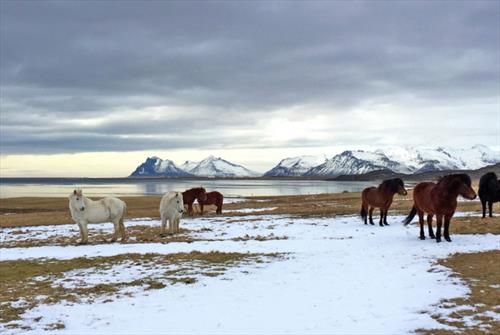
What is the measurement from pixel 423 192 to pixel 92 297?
38.6ft

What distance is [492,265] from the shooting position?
37.1 ft

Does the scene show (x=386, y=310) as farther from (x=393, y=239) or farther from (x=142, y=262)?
(x=393, y=239)

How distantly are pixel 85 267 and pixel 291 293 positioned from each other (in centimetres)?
640

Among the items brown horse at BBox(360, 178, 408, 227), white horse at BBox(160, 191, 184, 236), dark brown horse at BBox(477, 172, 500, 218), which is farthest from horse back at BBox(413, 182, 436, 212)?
white horse at BBox(160, 191, 184, 236)

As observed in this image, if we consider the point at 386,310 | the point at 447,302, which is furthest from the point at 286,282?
the point at 447,302

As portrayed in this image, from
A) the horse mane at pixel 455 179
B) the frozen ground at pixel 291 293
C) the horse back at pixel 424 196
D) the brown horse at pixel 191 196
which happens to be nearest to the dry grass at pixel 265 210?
the brown horse at pixel 191 196

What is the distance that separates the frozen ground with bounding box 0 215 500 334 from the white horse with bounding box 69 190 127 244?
2.12 metres

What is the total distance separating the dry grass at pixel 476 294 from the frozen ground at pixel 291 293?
0.90 feet

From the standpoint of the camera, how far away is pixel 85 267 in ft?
41.4

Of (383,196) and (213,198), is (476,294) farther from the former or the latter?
(213,198)

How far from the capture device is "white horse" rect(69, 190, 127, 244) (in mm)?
17672

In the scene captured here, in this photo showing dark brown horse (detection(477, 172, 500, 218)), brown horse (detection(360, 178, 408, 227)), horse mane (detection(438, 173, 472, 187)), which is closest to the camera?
horse mane (detection(438, 173, 472, 187))

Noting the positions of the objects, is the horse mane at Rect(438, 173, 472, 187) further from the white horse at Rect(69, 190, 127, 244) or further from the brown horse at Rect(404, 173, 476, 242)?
the white horse at Rect(69, 190, 127, 244)

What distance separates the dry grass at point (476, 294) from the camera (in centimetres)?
703
